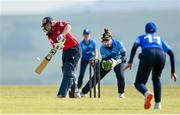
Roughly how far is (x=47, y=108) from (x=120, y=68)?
674 cm

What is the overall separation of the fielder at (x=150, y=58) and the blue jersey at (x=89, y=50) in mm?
7855

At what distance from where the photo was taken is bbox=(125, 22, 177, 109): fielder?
1580 centimetres

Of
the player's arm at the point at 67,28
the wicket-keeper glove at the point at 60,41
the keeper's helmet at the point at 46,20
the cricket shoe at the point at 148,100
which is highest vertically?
the keeper's helmet at the point at 46,20

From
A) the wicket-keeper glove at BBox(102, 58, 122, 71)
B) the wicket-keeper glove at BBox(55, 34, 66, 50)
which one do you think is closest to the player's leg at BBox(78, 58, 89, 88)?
the wicket-keeper glove at BBox(102, 58, 122, 71)

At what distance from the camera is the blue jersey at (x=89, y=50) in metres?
23.9

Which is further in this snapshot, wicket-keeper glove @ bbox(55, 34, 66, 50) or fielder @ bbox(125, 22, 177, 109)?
wicket-keeper glove @ bbox(55, 34, 66, 50)

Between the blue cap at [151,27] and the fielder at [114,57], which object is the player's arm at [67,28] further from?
the blue cap at [151,27]

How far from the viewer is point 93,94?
23953 millimetres

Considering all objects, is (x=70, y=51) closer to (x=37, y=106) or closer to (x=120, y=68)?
(x=120, y=68)

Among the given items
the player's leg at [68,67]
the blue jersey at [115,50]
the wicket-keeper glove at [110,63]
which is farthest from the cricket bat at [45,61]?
the blue jersey at [115,50]

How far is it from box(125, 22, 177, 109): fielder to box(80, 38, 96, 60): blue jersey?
7855mm

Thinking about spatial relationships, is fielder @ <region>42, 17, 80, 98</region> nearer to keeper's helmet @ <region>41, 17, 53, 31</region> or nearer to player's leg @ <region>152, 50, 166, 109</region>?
keeper's helmet @ <region>41, 17, 53, 31</region>

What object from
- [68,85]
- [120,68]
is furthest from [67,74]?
[120,68]

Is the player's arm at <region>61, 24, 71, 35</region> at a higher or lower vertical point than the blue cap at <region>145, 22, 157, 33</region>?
higher
